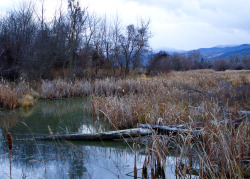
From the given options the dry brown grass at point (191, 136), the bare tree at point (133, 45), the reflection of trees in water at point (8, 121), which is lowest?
the reflection of trees in water at point (8, 121)

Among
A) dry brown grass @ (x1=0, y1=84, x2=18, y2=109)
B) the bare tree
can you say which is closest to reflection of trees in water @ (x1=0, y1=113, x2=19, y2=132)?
dry brown grass @ (x1=0, y1=84, x2=18, y2=109)

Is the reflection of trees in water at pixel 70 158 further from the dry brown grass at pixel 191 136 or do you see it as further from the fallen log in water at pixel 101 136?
the dry brown grass at pixel 191 136

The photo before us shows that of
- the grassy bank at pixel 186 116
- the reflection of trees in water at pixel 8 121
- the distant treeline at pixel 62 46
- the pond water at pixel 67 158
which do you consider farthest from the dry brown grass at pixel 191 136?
the distant treeline at pixel 62 46

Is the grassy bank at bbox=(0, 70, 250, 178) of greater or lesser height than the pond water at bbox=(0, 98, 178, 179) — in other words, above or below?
above

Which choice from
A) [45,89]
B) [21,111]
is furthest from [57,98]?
[21,111]

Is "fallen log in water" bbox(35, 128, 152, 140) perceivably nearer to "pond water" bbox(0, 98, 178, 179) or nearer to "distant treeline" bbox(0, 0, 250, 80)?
"pond water" bbox(0, 98, 178, 179)

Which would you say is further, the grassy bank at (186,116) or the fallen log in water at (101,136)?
the fallen log in water at (101,136)

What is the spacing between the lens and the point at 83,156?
326 centimetres

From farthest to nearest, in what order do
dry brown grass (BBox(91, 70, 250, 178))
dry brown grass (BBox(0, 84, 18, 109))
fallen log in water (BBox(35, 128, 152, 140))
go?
dry brown grass (BBox(0, 84, 18, 109)) < fallen log in water (BBox(35, 128, 152, 140)) < dry brown grass (BBox(91, 70, 250, 178))

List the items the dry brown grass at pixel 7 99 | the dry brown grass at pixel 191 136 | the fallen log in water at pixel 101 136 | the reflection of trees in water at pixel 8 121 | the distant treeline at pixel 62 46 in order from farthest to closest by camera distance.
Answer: the distant treeline at pixel 62 46
the dry brown grass at pixel 7 99
the reflection of trees in water at pixel 8 121
the fallen log in water at pixel 101 136
the dry brown grass at pixel 191 136

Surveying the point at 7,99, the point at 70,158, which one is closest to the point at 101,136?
the point at 70,158

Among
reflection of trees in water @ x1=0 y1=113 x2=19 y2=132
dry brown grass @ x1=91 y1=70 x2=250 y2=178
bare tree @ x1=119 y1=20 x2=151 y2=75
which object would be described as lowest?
reflection of trees in water @ x1=0 y1=113 x2=19 y2=132

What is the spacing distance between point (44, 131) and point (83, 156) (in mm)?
1842

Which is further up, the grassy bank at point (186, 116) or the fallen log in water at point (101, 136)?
the grassy bank at point (186, 116)
